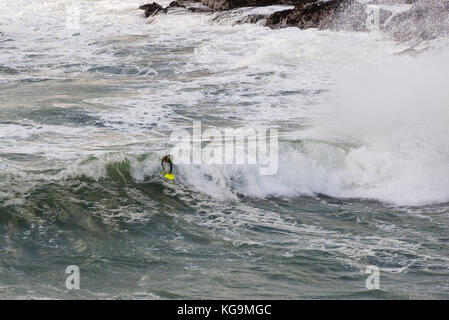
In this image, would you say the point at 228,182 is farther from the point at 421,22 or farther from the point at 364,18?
the point at 364,18

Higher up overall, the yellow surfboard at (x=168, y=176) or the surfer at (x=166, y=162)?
the surfer at (x=166, y=162)

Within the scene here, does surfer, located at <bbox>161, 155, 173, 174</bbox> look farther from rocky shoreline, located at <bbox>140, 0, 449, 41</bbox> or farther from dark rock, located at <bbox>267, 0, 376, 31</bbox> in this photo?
dark rock, located at <bbox>267, 0, 376, 31</bbox>

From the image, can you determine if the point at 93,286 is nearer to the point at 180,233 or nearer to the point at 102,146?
the point at 180,233

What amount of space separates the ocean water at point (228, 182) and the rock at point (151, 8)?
8862mm

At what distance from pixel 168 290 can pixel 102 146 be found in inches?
Answer: 205

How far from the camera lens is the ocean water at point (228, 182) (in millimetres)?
6539

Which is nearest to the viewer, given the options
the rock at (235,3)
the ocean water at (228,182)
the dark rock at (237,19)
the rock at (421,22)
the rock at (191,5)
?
the ocean water at (228,182)

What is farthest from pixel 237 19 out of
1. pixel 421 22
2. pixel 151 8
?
pixel 421 22

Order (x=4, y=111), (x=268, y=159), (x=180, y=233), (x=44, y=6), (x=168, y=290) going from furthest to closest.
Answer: (x=44, y=6) < (x=4, y=111) < (x=268, y=159) < (x=180, y=233) < (x=168, y=290)

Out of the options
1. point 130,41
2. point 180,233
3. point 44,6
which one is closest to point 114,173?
point 180,233

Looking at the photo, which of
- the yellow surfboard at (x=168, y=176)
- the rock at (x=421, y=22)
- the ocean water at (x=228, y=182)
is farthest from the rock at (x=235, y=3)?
the yellow surfboard at (x=168, y=176)

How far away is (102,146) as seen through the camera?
428 inches

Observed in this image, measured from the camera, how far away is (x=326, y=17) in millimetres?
24344

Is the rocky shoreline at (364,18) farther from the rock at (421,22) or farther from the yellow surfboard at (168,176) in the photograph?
the yellow surfboard at (168,176)
